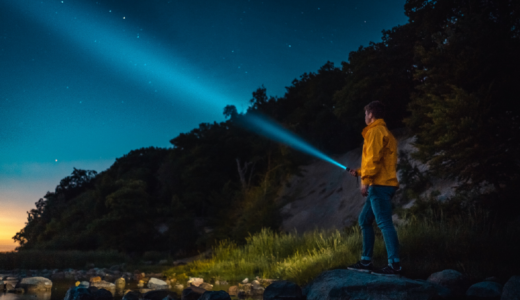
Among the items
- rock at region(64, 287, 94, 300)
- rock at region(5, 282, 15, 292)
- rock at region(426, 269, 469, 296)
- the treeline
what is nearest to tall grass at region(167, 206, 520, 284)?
rock at region(426, 269, 469, 296)

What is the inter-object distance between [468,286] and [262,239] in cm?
756

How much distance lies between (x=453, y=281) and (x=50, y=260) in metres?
15.1

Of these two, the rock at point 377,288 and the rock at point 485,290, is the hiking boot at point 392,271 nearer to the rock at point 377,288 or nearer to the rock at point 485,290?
the rock at point 377,288

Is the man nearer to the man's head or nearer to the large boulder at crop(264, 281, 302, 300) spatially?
the man's head

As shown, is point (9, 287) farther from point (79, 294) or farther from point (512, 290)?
point (512, 290)

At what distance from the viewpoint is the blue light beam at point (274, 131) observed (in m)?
23.1

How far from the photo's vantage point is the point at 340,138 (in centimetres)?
2558

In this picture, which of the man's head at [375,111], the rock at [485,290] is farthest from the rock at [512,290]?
the man's head at [375,111]

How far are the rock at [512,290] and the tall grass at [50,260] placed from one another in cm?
1530

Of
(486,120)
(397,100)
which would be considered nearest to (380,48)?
(397,100)

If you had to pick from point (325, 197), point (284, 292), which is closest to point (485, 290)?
point (284, 292)

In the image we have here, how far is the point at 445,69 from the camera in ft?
34.7

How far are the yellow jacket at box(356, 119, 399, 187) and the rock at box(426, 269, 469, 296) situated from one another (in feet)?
5.73

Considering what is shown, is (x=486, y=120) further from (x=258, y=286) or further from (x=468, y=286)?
(x=258, y=286)
